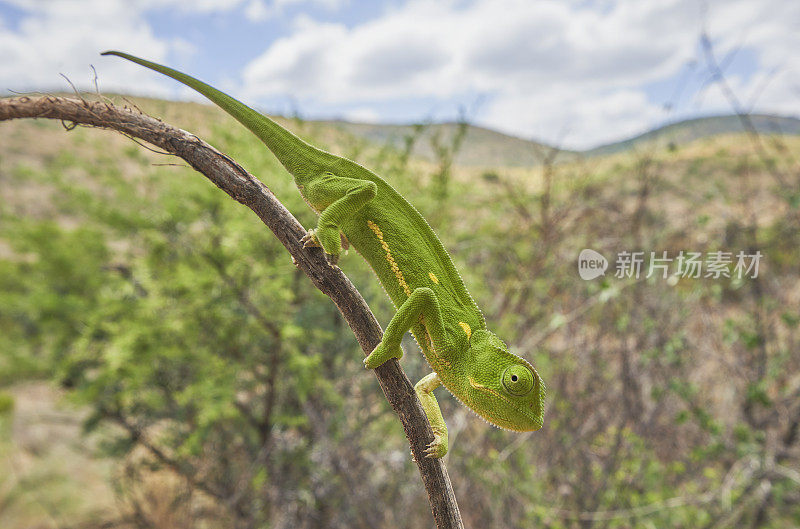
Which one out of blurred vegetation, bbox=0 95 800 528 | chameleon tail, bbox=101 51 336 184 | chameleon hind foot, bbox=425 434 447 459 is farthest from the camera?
blurred vegetation, bbox=0 95 800 528

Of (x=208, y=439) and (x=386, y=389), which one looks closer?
(x=386, y=389)

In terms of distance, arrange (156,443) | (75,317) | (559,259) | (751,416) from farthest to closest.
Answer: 1. (75,317)
2. (156,443)
3. (751,416)
4. (559,259)

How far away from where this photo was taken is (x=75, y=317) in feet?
22.2

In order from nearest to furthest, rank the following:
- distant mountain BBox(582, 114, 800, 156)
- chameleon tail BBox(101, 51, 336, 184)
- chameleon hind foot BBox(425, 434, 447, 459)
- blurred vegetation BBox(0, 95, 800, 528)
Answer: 1. chameleon hind foot BBox(425, 434, 447, 459)
2. chameleon tail BBox(101, 51, 336, 184)
3. distant mountain BBox(582, 114, 800, 156)
4. blurred vegetation BBox(0, 95, 800, 528)

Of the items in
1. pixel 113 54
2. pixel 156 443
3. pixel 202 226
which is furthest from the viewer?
pixel 156 443

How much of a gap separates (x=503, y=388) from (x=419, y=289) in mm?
194

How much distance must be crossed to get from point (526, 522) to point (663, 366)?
184 centimetres

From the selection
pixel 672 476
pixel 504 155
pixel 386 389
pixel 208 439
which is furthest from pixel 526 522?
pixel 386 389

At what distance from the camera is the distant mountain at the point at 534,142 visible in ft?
11.1

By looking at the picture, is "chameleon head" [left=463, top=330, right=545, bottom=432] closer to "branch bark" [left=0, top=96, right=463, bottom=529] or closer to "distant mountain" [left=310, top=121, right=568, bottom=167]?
"branch bark" [left=0, top=96, right=463, bottom=529]

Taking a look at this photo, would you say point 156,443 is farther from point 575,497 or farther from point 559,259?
point 559,259

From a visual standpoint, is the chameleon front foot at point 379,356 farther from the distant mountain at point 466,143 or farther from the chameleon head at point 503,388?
the distant mountain at point 466,143

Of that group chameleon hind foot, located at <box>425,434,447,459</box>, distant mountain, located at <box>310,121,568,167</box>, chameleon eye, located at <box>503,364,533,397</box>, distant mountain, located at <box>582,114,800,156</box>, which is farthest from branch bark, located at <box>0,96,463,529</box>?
distant mountain, located at <box>582,114,800,156</box>

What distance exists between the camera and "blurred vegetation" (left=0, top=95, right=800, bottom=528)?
3.58 meters
